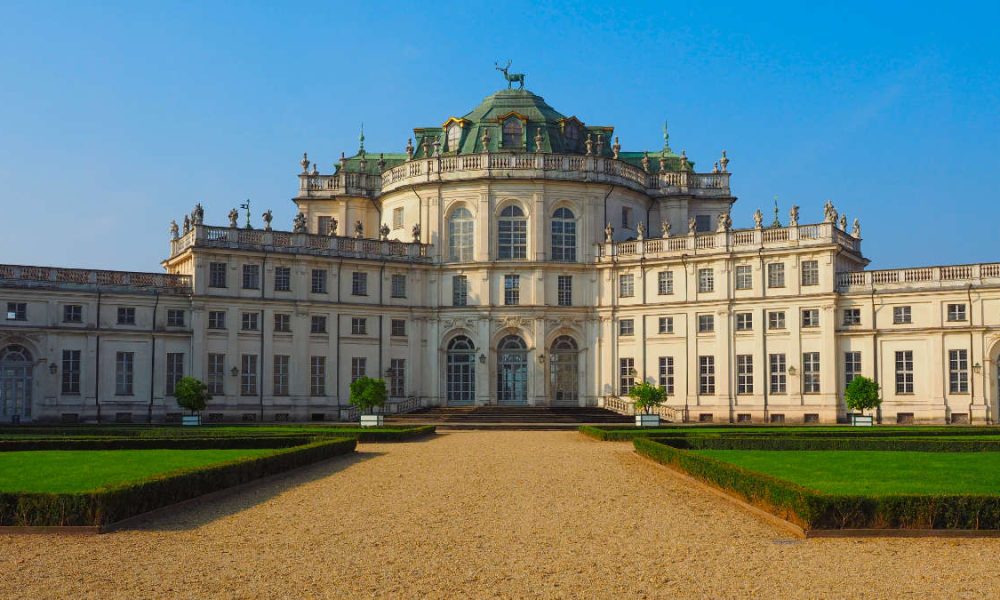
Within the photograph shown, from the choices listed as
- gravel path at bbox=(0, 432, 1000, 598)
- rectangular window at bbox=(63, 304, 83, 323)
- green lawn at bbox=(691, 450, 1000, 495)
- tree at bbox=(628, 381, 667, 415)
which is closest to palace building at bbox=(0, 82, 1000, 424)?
rectangular window at bbox=(63, 304, 83, 323)

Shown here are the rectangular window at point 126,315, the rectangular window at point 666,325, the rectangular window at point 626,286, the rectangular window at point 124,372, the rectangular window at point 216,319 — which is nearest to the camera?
the rectangular window at point 124,372

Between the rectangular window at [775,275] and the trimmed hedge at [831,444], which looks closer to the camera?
the trimmed hedge at [831,444]

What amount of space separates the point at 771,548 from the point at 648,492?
7.00 metres

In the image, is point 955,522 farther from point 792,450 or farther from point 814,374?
point 814,374

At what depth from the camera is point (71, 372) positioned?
175ft

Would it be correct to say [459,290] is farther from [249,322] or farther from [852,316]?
[852,316]

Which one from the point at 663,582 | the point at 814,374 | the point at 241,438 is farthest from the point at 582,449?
the point at 814,374

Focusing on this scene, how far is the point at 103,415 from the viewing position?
53.6m

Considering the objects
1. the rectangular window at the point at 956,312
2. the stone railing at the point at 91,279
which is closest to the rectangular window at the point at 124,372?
the stone railing at the point at 91,279

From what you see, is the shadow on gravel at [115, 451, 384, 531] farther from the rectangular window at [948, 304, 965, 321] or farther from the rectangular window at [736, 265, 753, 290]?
the rectangular window at [948, 304, 965, 321]

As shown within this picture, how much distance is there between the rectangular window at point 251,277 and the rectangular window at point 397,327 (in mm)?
8337

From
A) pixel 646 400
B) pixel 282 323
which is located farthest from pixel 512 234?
pixel 646 400

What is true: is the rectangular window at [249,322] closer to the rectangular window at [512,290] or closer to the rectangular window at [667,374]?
the rectangular window at [512,290]

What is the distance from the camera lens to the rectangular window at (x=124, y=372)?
5456cm
